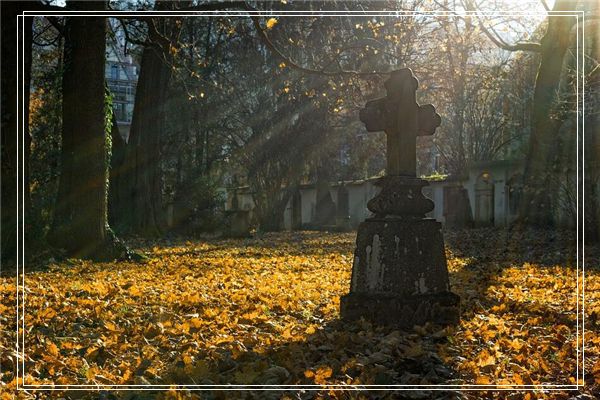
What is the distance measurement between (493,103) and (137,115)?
2215 cm

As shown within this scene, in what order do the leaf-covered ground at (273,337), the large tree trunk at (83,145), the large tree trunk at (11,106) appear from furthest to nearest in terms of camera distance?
the large tree trunk at (83,145), the large tree trunk at (11,106), the leaf-covered ground at (273,337)

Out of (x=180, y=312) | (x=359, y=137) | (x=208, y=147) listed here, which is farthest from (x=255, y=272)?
(x=359, y=137)

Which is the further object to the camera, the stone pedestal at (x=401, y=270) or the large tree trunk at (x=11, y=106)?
the large tree trunk at (x=11, y=106)

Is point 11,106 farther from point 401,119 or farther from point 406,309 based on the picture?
point 406,309

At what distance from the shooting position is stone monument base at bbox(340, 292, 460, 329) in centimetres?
545

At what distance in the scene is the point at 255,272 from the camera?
9891 mm

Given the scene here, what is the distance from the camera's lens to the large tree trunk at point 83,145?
1029 cm

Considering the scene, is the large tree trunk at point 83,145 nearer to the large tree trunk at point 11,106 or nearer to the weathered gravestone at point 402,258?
the large tree trunk at point 11,106

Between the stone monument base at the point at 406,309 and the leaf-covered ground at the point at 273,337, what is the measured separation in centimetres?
15

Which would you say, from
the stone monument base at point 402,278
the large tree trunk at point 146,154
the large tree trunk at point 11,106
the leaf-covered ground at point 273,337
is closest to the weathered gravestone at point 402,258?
the stone monument base at point 402,278

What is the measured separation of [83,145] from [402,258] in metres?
6.53

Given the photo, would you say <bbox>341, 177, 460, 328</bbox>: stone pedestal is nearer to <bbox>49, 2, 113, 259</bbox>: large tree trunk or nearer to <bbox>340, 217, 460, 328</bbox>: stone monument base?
<bbox>340, 217, 460, 328</bbox>: stone monument base

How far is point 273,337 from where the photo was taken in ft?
15.8

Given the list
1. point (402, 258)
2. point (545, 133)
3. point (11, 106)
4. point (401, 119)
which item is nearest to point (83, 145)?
point (11, 106)
